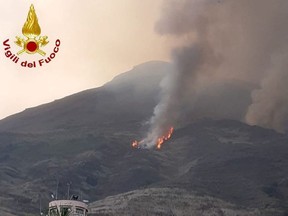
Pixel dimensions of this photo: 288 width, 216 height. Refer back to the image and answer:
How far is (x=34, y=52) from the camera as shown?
61625mm

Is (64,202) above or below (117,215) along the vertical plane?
below

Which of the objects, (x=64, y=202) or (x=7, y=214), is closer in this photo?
(x=64, y=202)

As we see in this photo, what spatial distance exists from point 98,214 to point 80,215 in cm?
7069

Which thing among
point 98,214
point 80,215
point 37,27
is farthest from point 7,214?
point 37,27

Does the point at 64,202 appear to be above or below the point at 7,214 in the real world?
below

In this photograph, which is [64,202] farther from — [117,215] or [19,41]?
[117,215]

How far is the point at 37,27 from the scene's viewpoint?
63.0m

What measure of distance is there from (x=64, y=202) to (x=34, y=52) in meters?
58.2

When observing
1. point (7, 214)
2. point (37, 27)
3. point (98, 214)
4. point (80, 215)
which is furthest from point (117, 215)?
point (37, 27)

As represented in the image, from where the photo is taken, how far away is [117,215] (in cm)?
19612

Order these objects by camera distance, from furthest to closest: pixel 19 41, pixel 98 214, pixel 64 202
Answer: pixel 98 214
pixel 64 202
pixel 19 41

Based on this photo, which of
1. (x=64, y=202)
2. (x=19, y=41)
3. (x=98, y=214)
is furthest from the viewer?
(x=98, y=214)

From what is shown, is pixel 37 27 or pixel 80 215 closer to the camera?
pixel 37 27

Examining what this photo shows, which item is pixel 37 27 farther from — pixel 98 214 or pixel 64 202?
pixel 98 214
